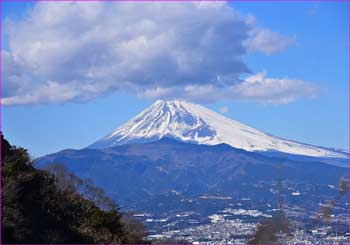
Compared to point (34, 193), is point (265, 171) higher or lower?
higher

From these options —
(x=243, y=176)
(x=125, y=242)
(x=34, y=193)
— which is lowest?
(x=125, y=242)

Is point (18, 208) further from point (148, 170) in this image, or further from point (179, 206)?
point (148, 170)

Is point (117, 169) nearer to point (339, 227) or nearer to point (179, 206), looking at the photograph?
point (179, 206)

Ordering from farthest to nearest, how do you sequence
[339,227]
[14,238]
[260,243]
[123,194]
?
1. [123,194]
2. [14,238]
3. [339,227]
4. [260,243]

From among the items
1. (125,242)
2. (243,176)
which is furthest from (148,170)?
(125,242)

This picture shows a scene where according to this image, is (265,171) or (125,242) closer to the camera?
(125,242)

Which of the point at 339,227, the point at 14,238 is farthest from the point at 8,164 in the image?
the point at 339,227

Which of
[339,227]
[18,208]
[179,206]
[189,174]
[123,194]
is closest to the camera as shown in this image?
[339,227]
